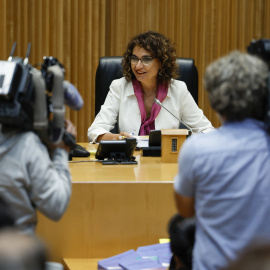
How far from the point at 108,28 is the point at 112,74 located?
112cm

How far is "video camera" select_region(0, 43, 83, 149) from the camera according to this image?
145 centimetres

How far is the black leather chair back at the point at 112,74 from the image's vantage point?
142 inches

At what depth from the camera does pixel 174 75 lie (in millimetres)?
3486

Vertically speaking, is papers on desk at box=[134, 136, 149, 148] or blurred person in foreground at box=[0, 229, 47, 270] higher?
blurred person in foreground at box=[0, 229, 47, 270]

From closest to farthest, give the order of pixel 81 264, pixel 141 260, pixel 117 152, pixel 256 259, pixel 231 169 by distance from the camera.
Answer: pixel 256 259, pixel 231 169, pixel 141 260, pixel 81 264, pixel 117 152

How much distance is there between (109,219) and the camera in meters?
2.13

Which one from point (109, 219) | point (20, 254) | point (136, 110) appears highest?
point (20, 254)

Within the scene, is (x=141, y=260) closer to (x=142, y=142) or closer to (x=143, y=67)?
(x=142, y=142)

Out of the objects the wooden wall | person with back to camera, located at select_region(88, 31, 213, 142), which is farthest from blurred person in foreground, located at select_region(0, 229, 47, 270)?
the wooden wall

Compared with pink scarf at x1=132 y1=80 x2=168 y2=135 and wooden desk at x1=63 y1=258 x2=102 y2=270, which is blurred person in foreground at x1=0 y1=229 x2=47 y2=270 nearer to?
wooden desk at x1=63 y1=258 x2=102 y2=270

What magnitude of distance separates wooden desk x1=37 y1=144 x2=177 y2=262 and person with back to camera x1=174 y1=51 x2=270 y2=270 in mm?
768

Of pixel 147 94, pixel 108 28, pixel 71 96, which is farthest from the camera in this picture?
pixel 108 28

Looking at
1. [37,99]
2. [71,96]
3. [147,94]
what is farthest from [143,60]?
[37,99]

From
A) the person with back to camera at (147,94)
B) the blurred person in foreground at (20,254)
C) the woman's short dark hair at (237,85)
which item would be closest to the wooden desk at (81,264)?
the woman's short dark hair at (237,85)
